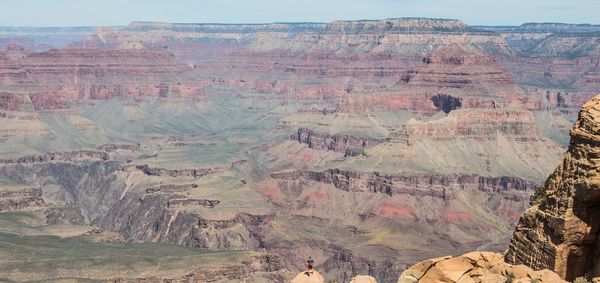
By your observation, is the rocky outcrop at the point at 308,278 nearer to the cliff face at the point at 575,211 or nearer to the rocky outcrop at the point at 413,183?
the cliff face at the point at 575,211

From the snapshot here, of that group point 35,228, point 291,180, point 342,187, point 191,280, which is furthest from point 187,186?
point 191,280

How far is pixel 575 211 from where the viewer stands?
2998 centimetres

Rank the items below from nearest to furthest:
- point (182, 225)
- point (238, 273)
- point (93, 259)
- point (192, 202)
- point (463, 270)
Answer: point (463, 270) < point (238, 273) < point (93, 259) < point (182, 225) < point (192, 202)

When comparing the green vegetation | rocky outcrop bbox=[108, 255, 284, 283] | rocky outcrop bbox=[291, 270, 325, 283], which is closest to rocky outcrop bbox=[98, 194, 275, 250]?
the green vegetation

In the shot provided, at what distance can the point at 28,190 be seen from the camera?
17888cm

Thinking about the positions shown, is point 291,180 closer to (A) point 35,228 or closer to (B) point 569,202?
(A) point 35,228

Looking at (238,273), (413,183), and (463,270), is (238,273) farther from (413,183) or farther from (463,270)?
(463,270)

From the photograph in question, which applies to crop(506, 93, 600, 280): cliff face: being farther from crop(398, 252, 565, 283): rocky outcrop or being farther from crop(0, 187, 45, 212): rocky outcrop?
crop(0, 187, 45, 212): rocky outcrop

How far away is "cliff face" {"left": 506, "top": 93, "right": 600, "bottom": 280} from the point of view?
29344 millimetres

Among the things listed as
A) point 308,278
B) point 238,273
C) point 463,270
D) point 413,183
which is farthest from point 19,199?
point 463,270

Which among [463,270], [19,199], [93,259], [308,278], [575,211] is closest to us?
[575,211]

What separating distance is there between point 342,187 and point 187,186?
35609mm

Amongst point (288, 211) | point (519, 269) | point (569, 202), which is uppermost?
point (569, 202)

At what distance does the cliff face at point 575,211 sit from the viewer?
1155 inches
